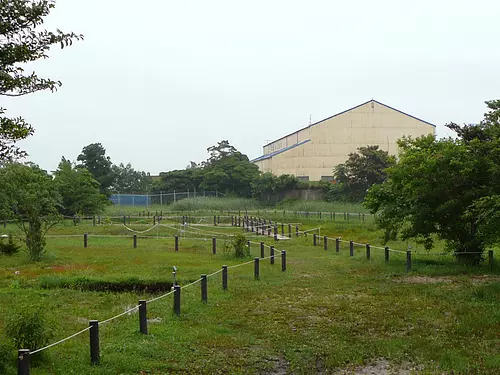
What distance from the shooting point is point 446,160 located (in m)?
17.2

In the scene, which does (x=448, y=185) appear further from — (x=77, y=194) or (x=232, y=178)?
(x=232, y=178)

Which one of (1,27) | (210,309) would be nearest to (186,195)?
(210,309)

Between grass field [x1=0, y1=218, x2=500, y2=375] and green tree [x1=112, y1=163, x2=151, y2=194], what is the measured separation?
70.8m

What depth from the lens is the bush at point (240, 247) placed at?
21.7m

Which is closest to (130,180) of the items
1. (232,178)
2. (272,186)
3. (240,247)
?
(232,178)

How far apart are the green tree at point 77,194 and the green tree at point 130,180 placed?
38884 millimetres

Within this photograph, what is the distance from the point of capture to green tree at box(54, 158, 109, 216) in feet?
161

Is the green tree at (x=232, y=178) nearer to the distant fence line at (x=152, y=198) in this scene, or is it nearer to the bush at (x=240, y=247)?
the distant fence line at (x=152, y=198)

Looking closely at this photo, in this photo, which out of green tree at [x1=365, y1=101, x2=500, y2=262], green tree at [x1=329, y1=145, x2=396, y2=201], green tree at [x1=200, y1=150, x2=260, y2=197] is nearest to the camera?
green tree at [x1=365, y1=101, x2=500, y2=262]

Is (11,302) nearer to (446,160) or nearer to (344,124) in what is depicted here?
(446,160)

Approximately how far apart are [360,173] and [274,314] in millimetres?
45342

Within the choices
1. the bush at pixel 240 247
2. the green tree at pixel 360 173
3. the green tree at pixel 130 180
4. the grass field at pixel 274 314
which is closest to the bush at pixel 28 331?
the grass field at pixel 274 314

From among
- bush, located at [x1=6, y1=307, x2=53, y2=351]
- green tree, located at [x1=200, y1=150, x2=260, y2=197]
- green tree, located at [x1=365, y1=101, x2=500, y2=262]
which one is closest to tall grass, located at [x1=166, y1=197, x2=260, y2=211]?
green tree, located at [x1=200, y1=150, x2=260, y2=197]

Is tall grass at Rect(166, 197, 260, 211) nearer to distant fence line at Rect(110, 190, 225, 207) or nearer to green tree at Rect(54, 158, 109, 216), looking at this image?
distant fence line at Rect(110, 190, 225, 207)
